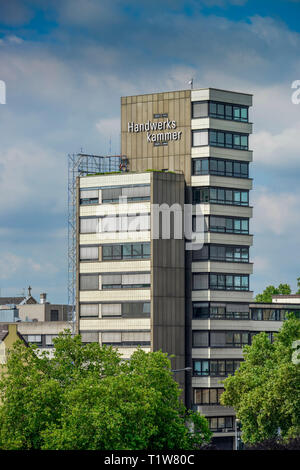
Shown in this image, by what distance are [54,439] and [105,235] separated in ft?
196

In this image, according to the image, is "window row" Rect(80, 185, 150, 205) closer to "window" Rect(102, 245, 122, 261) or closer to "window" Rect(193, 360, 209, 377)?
"window" Rect(102, 245, 122, 261)

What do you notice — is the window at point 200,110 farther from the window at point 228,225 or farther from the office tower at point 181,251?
the window at point 228,225

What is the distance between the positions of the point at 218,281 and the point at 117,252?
13482 mm

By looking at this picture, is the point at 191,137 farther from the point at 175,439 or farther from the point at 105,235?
the point at 175,439

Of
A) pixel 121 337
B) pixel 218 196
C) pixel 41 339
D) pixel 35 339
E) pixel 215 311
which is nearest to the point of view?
pixel 121 337

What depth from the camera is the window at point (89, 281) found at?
128875 millimetres

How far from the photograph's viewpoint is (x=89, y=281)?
129 metres

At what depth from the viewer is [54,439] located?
70.6 metres

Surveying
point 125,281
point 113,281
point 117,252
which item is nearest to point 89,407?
point 125,281

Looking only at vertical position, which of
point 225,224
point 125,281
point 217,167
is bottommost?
Answer: point 125,281

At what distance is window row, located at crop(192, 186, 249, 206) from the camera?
12975cm

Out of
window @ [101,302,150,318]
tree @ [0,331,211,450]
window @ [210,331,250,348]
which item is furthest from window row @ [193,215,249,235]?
tree @ [0,331,211,450]

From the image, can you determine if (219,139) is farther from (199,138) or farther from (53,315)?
(53,315)
